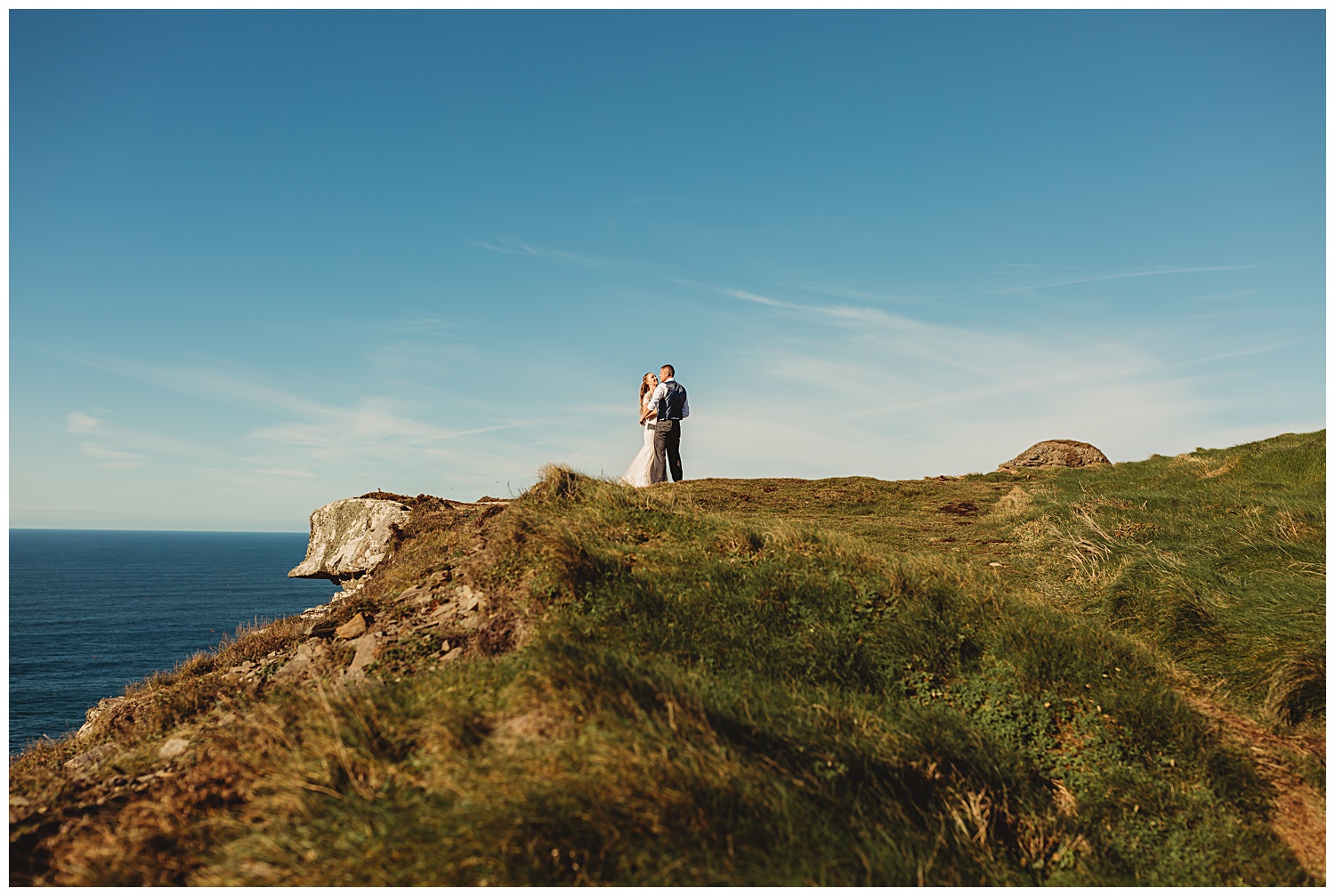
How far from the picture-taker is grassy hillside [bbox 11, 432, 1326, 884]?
405cm

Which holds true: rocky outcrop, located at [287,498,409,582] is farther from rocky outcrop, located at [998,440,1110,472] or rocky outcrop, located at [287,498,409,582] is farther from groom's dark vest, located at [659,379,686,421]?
rocky outcrop, located at [998,440,1110,472]

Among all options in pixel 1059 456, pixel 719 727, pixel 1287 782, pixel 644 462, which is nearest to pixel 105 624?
pixel 644 462

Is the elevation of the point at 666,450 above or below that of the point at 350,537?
above

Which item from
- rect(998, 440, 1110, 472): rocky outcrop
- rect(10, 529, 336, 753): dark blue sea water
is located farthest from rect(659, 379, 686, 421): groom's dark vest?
rect(998, 440, 1110, 472): rocky outcrop

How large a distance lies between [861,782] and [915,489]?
51.1 feet

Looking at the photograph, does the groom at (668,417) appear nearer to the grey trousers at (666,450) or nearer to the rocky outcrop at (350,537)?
the grey trousers at (666,450)

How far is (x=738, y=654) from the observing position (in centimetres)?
629

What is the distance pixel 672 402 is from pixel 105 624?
128462 millimetres

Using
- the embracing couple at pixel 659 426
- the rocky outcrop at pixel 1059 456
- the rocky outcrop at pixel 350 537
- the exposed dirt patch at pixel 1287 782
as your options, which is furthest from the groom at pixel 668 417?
the rocky outcrop at pixel 1059 456

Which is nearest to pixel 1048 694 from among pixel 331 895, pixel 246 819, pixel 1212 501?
pixel 331 895

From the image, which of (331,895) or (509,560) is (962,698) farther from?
(331,895)

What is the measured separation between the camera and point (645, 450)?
57.5 ft

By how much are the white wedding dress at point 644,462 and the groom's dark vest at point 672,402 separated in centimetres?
47

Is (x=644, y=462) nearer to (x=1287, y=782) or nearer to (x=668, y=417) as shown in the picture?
(x=668, y=417)
